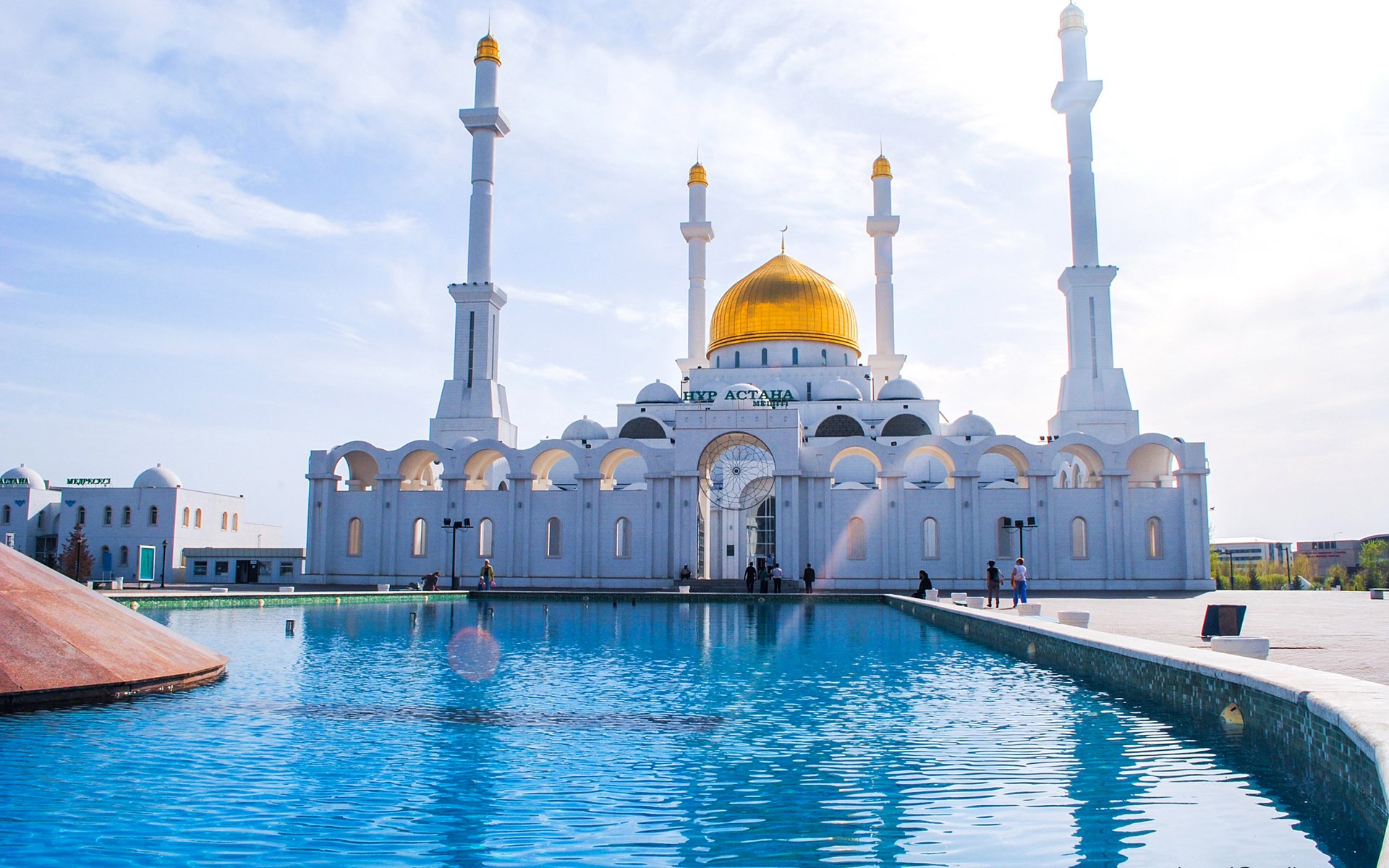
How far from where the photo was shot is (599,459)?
3384 cm

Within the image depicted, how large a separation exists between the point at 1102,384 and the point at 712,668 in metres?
27.7

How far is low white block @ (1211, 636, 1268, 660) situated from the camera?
959 centimetres

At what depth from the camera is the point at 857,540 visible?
3288 cm

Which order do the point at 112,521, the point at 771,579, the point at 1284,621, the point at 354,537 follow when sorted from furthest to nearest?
the point at 112,521 < the point at 354,537 < the point at 771,579 < the point at 1284,621

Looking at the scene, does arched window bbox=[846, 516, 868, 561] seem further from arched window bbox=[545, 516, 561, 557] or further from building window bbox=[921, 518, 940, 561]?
→ arched window bbox=[545, 516, 561, 557]

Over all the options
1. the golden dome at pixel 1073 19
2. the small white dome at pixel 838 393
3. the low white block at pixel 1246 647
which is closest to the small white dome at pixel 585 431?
the small white dome at pixel 838 393

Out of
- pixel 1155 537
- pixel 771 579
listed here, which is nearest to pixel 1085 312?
pixel 1155 537

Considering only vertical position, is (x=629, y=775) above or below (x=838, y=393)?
below

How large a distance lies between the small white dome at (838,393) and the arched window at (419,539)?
15315mm

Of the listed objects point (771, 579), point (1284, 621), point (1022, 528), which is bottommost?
point (1284, 621)

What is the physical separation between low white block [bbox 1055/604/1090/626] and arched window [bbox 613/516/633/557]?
1992 centimetres

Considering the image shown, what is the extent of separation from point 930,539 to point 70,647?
2706 cm

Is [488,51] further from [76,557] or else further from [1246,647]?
[1246,647]

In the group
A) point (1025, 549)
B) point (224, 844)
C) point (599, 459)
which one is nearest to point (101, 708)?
point (224, 844)
